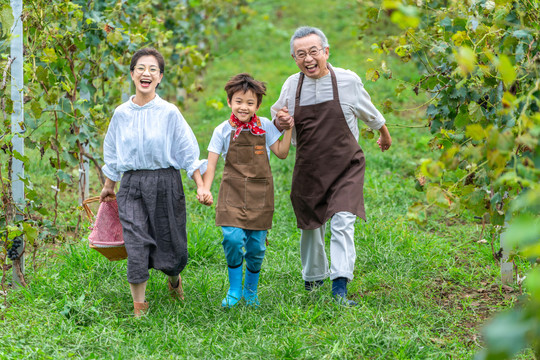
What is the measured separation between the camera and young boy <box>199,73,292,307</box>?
12.7 ft

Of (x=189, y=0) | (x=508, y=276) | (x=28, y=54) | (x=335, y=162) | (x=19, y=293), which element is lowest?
(x=19, y=293)

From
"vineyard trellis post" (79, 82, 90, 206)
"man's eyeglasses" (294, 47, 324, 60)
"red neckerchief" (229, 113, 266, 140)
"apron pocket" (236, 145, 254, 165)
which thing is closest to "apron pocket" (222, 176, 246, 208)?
"apron pocket" (236, 145, 254, 165)

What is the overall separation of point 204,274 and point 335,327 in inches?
48.6

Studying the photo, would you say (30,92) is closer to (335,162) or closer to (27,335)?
(27,335)

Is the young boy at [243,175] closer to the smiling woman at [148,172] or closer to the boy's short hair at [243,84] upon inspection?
the boy's short hair at [243,84]

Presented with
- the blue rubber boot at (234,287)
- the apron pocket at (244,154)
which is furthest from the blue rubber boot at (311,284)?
the apron pocket at (244,154)

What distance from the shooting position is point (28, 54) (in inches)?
179

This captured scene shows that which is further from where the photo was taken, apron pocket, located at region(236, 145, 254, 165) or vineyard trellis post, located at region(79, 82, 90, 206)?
vineyard trellis post, located at region(79, 82, 90, 206)

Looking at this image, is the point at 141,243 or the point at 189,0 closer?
the point at 141,243

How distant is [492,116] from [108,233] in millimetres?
2211

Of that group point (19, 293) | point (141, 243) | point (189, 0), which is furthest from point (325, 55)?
point (189, 0)

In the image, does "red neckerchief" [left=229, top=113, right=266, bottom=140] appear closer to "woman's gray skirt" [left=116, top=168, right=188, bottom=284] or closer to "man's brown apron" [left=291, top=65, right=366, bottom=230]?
"man's brown apron" [left=291, top=65, right=366, bottom=230]

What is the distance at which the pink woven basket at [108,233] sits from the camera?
389 centimetres

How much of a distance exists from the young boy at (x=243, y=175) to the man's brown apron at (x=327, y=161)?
0.15 metres
